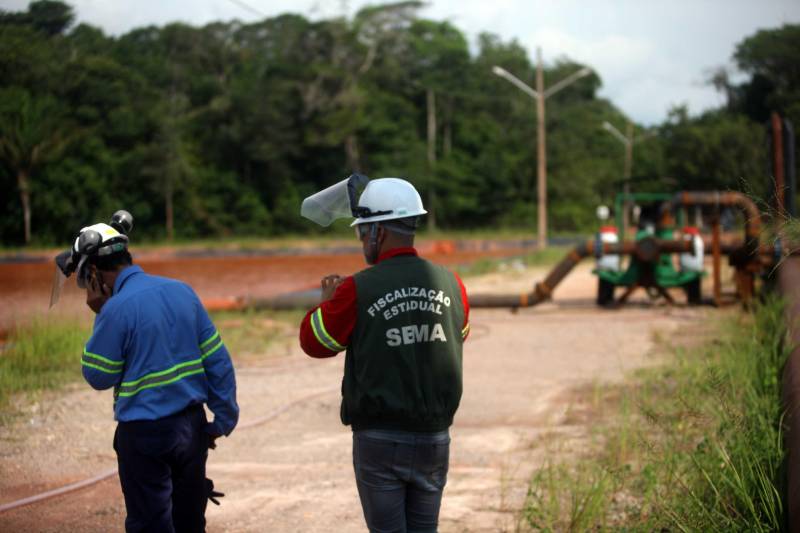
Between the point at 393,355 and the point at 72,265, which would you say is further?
the point at 72,265

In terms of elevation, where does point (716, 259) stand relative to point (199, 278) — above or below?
above

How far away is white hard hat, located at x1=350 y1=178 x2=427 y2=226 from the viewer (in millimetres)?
3561

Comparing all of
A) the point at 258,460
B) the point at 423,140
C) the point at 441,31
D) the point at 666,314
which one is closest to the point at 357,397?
the point at 258,460

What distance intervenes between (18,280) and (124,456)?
7111 millimetres

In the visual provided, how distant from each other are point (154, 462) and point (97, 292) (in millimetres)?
774

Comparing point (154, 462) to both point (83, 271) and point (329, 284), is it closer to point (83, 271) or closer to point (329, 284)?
point (83, 271)

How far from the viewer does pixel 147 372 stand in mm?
3891

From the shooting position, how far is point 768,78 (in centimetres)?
4469

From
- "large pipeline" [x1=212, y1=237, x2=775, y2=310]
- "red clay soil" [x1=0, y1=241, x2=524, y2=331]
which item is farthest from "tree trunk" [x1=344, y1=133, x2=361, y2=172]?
"large pipeline" [x1=212, y1=237, x2=775, y2=310]

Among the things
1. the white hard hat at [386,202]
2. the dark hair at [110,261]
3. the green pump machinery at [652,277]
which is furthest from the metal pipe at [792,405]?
the green pump machinery at [652,277]

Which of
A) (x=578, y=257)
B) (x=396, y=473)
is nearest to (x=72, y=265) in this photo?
(x=396, y=473)

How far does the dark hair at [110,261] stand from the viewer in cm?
396

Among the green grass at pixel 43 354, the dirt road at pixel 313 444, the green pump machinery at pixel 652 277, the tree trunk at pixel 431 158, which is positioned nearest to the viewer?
the dirt road at pixel 313 444

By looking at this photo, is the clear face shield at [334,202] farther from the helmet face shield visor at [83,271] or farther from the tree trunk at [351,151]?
the tree trunk at [351,151]
